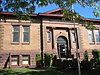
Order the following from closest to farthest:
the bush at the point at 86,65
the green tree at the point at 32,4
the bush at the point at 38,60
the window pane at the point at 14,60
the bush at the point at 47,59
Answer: the green tree at the point at 32,4
the bush at the point at 86,65
the window pane at the point at 14,60
the bush at the point at 47,59
the bush at the point at 38,60

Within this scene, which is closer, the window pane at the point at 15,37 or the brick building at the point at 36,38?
the brick building at the point at 36,38

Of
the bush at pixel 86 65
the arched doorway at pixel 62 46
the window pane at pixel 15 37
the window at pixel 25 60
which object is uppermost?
the window pane at pixel 15 37

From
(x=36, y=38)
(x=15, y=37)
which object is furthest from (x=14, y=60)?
(x=36, y=38)

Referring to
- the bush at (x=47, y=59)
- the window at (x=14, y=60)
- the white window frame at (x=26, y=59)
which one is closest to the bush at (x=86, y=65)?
the bush at (x=47, y=59)

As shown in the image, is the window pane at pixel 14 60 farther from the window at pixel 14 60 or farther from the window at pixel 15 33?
the window at pixel 15 33

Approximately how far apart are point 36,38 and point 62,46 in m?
4.67

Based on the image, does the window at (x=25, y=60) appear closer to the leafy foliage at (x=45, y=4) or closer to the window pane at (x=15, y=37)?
the window pane at (x=15, y=37)

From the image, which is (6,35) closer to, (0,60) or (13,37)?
(13,37)

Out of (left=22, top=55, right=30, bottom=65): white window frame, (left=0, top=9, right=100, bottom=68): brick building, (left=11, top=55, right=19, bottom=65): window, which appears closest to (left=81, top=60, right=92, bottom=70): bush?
(left=0, top=9, right=100, bottom=68): brick building

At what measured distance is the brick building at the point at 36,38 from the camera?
968 inches

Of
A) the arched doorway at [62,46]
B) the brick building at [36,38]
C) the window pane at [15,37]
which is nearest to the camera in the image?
the brick building at [36,38]

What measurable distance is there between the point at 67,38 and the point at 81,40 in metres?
2.30

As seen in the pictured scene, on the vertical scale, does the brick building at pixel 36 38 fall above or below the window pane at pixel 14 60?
above

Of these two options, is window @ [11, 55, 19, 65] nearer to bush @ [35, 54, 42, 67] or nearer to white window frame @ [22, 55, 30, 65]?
white window frame @ [22, 55, 30, 65]
